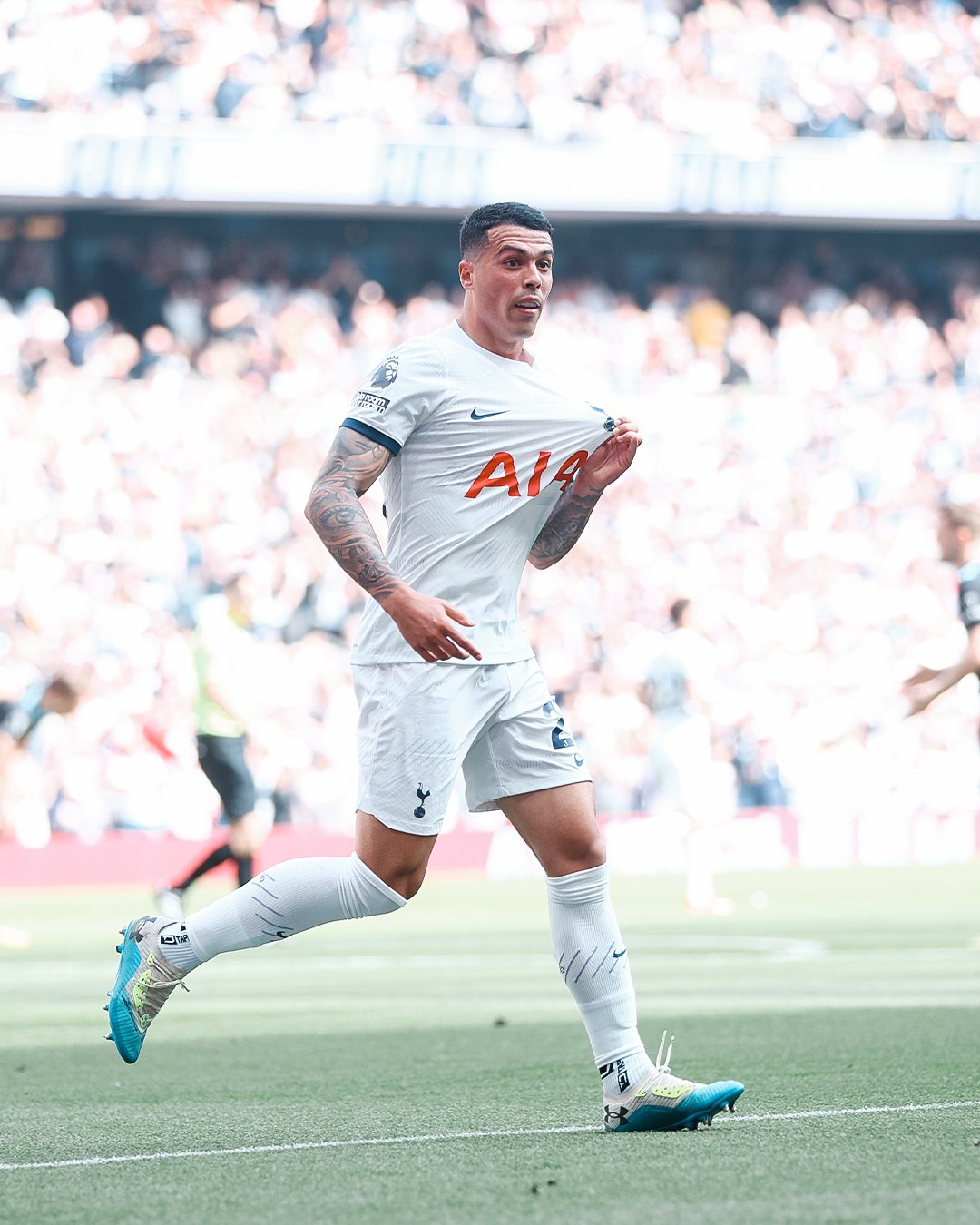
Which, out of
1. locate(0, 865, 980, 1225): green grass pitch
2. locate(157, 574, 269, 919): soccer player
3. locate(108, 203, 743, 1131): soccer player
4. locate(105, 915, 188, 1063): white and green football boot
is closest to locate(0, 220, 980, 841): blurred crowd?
locate(157, 574, 269, 919): soccer player

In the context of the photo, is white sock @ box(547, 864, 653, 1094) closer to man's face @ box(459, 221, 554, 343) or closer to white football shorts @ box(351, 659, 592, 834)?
white football shorts @ box(351, 659, 592, 834)

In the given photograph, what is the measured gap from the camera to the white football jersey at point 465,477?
5.26m

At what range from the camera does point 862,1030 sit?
7523mm

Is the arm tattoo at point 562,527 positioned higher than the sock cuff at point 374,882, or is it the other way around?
the arm tattoo at point 562,527

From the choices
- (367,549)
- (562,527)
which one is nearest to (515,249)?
(562,527)

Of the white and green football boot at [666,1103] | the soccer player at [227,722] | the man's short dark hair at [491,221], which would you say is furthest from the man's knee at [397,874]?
the soccer player at [227,722]

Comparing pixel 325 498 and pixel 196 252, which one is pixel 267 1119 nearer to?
pixel 325 498

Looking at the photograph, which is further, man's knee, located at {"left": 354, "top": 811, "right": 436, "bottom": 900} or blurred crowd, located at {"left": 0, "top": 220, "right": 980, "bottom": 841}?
blurred crowd, located at {"left": 0, "top": 220, "right": 980, "bottom": 841}

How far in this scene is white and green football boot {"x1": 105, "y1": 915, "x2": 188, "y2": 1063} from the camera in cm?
530

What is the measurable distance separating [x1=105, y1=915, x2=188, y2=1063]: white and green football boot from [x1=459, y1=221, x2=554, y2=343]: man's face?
1.77 meters

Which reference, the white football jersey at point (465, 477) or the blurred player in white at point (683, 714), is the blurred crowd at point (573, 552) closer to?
the blurred player in white at point (683, 714)

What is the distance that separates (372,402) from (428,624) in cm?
62

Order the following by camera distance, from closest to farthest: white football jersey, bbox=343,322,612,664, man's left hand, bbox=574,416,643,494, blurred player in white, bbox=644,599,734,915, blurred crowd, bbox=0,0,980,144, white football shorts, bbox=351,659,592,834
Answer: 1. white football shorts, bbox=351,659,592,834
2. white football jersey, bbox=343,322,612,664
3. man's left hand, bbox=574,416,643,494
4. blurred player in white, bbox=644,599,734,915
5. blurred crowd, bbox=0,0,980,144

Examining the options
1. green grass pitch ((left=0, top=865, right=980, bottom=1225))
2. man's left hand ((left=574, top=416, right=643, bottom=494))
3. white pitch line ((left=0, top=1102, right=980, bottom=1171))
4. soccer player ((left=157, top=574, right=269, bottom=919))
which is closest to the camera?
green grass pitch ((left=0, top=865, right=980, bottom=1225))
